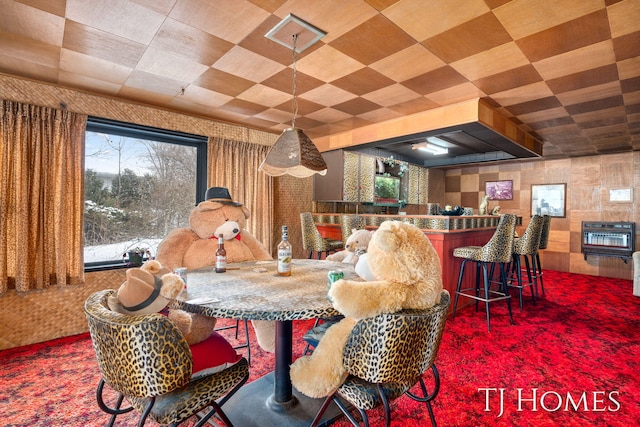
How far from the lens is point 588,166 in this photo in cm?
612

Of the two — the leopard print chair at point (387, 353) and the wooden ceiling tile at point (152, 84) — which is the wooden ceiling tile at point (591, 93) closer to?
the leopard print chair at point (387, 353)

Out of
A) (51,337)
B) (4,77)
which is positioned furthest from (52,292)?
(4,77)

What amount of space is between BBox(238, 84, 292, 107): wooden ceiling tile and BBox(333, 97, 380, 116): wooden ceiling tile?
64 centimetres

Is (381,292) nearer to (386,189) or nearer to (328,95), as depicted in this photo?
(328,95)

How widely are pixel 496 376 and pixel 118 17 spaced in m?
3.53

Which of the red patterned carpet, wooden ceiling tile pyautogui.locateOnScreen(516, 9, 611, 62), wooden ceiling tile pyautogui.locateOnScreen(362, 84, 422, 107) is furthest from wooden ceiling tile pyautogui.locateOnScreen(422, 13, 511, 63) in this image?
the red patterned carpet

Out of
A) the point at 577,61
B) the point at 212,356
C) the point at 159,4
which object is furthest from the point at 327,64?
the point at 212,356

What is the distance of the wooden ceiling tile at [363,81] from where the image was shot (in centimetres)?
269

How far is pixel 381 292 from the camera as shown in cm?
121

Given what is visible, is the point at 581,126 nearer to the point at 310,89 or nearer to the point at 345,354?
the point at 310,89

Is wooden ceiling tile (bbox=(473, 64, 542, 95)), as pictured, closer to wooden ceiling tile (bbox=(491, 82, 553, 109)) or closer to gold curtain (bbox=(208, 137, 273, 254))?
wooden ceiling tile (bbox=(491, 82, 553, 109))

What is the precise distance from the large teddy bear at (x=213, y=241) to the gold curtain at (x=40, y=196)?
1.40 m

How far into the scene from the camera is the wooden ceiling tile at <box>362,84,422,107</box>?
3012 mm

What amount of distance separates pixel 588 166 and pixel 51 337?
28.6 feet
